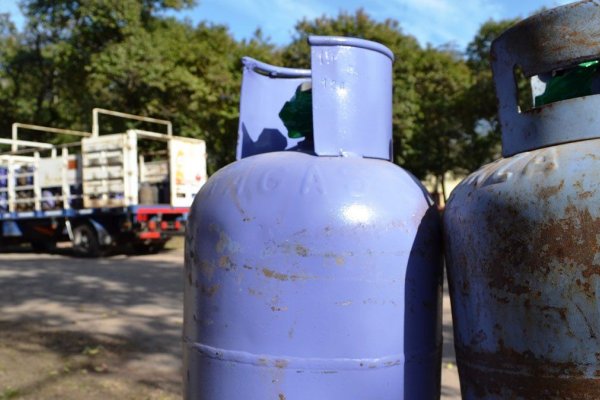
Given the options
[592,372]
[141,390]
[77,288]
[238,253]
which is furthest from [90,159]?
[592,372]

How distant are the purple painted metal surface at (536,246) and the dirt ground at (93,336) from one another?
90.8 inches

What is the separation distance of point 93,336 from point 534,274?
4.17m

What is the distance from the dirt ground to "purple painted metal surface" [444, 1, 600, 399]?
90.8 inches

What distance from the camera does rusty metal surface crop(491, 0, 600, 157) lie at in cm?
153

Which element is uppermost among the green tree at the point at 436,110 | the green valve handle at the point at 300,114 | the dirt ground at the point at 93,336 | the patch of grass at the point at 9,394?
the green tree at the point at 436,110

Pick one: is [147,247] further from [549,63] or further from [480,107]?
[480,107]

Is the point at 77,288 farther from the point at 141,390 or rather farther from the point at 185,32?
the point at 185,32

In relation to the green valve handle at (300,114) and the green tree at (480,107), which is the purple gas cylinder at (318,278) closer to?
the green valve handle at (300,114)

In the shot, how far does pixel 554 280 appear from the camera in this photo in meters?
1.45

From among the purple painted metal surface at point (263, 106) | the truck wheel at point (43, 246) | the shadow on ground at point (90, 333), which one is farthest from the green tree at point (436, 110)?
the purple painted metal surface at point (263, 106)

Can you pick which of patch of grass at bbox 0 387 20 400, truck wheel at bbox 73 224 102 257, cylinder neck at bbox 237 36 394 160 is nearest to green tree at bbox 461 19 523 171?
truck wheel at bbox 73 224 102 257

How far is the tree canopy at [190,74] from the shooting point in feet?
55.6

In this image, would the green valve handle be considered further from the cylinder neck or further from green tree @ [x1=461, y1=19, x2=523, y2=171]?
green tree @ [x1=461, y1=19, x2=523, y2=171]

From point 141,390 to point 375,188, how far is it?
2.44 m
